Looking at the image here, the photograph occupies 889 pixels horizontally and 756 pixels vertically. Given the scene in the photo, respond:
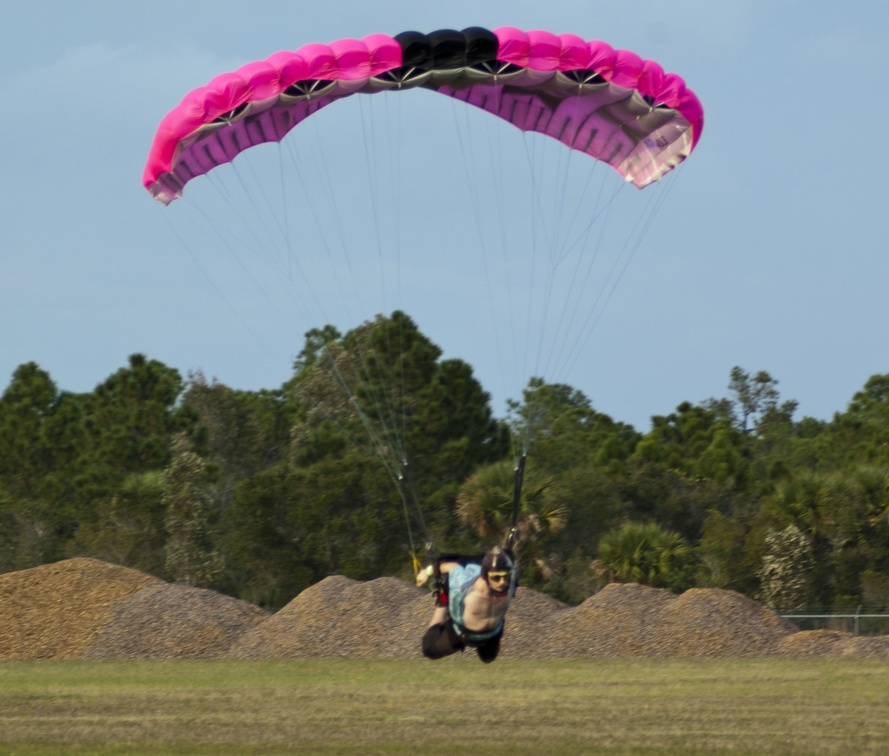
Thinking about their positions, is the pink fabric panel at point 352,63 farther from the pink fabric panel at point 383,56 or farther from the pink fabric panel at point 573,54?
the pink fabric panel at point 573,54

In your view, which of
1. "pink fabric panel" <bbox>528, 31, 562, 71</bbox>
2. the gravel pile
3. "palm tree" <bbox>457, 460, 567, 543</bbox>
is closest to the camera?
"pink fabric panel" <bbox>528, 31, 562, 71</bbox>

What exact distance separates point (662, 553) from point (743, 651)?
6627 mm

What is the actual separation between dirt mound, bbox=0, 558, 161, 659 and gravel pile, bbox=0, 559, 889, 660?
1.4 inches

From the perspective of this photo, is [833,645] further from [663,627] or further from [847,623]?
[847,623]

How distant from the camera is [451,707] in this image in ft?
79.5

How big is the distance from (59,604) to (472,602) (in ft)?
81.4

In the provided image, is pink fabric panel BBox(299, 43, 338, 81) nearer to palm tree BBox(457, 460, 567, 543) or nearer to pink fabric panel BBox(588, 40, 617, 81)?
pink fabric panel BBox(588, 40, 617, 81)

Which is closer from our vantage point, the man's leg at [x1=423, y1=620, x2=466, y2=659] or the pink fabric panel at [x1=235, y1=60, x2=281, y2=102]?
the man's leg at [x1=423, y1=620, x2=466, y2=659]

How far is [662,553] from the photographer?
40.0m

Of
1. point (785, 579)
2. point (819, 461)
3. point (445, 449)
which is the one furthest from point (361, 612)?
point (819, 461)

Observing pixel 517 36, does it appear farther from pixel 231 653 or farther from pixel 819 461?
pixel 819 461

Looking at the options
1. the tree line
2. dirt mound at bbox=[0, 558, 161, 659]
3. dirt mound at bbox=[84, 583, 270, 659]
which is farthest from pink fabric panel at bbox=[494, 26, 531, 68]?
dirt mound at bbox=[0, 558, 161, 659]

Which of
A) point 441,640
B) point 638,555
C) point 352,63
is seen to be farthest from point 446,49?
point 638,555

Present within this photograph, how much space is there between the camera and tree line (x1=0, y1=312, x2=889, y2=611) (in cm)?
4103
